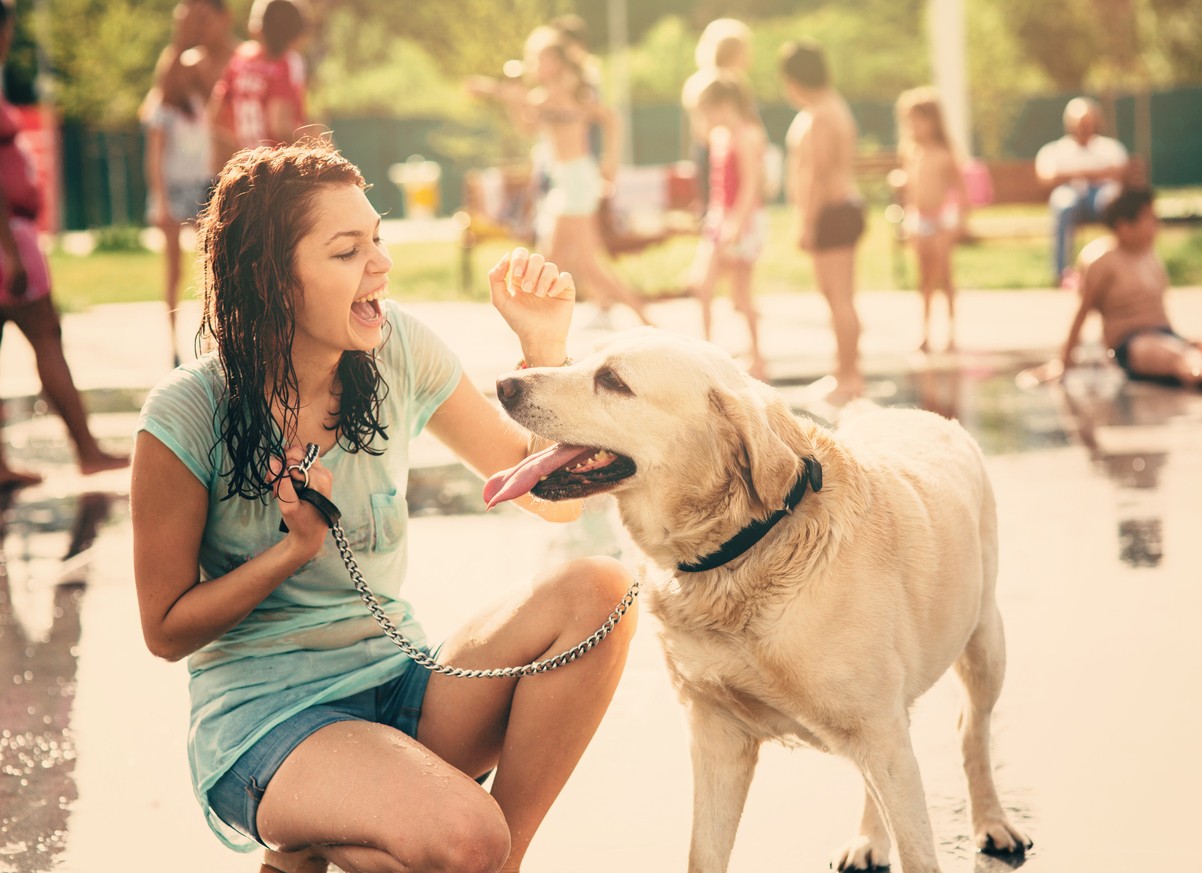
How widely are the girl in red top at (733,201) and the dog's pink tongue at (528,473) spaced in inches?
311

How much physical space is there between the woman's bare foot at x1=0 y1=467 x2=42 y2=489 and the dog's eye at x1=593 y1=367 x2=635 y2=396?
602 cm

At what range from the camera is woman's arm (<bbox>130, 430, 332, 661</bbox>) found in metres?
3.00

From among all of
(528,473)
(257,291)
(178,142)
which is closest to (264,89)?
(178,142)

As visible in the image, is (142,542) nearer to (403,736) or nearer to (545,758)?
(403,736)

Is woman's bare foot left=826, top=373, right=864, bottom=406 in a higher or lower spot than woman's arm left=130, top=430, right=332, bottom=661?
lower

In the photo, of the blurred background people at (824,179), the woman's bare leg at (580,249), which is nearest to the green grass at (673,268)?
the woman's bare leg at (580,249)

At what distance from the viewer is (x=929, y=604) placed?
3266 mm

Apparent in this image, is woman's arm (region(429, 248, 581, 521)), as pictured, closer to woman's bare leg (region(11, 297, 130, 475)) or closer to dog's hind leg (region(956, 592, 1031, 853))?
dog's hind leg (region(956, 592, 1031, 853))

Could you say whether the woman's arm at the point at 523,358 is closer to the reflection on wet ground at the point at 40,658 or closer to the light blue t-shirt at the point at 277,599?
the light blue t-shirt at the point at 277,599

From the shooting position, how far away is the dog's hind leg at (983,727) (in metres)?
3.66

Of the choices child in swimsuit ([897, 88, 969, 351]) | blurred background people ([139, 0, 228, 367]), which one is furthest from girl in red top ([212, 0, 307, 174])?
child in swimsuit ([897, 88, 969, 351])

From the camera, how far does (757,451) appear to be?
10.1 ft

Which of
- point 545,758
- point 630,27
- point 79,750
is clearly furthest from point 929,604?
point 630,27

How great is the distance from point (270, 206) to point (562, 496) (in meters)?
0.85
